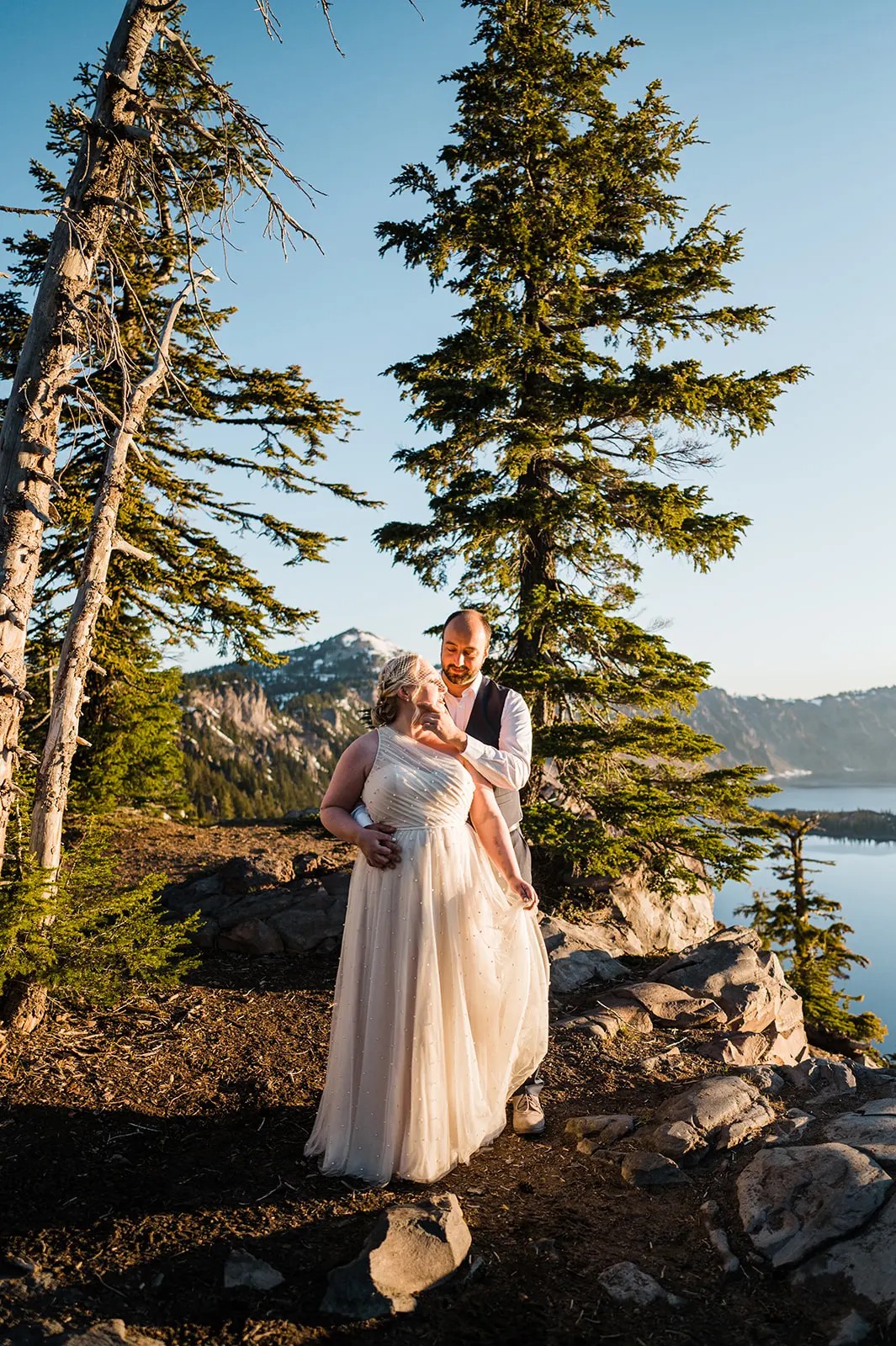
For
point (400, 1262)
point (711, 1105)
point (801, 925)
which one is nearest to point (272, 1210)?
point (400, 1262)

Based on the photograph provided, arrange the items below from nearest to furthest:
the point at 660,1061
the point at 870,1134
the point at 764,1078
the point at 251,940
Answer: the point at 870,1134 < the point at 764,1078 < the point at 660,1061 < the point at 251,940

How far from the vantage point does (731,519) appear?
9523 millimetres

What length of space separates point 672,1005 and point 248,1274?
4.79 metres

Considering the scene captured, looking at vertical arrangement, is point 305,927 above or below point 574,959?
above

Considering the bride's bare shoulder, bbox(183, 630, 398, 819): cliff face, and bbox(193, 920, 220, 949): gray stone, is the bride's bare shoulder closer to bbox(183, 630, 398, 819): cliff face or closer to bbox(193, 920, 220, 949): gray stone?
bbox(193, 920, 220, 949): gray stone

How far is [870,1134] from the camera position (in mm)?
4082

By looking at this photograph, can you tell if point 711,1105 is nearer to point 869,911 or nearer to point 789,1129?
point 789,1129

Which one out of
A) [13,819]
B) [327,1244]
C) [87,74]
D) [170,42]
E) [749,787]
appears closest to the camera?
[327,1244]

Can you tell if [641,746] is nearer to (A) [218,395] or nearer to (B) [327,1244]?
(B) [327,1244]

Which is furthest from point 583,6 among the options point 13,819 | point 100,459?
Result: point 13,819

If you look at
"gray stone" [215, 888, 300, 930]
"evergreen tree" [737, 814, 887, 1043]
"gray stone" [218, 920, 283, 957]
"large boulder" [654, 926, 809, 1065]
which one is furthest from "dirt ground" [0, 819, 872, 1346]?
"evergreen tree" [737, 814, 887, 1043]

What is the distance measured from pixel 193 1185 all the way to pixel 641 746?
667cm

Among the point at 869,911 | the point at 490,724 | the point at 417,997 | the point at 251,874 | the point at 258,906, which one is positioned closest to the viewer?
the point at 417,997

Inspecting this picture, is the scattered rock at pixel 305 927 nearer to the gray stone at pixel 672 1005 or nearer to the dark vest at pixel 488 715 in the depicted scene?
the gray stone at pixel 672 1005
